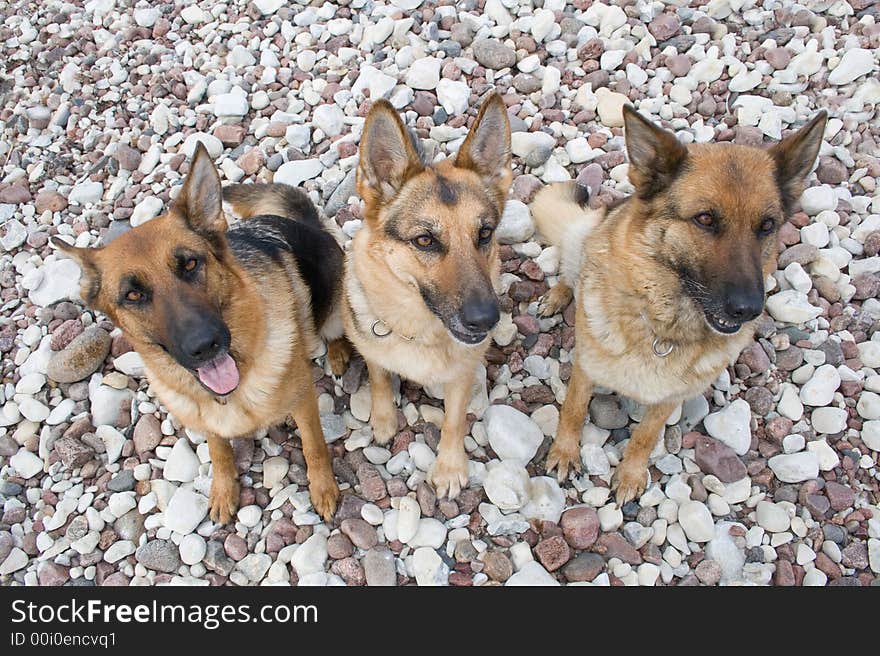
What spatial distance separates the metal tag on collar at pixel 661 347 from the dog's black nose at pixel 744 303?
1.80ft

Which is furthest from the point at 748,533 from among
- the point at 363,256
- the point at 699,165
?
the point at 363,256

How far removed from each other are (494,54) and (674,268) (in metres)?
3.83

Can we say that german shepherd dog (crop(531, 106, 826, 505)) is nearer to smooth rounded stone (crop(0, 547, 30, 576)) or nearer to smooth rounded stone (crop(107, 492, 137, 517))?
smooth rounded stone (crop(107, 492, 137, 517))

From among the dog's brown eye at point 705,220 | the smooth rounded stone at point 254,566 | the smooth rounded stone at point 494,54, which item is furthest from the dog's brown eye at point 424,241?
the smooth rounded stone at point 494,54

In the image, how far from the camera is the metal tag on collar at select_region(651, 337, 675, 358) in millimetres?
3814

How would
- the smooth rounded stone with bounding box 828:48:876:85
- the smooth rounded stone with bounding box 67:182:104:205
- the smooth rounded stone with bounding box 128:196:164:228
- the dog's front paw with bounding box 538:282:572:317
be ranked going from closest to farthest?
the dog's front paw with bounding box 538:282:572:317 → the smooth rounded stone with bounding box 128:196:164:228 → the smooth rounded stone with bounding box 67:182:104:205 → the smooth rounded stone with bounding box 828:48:876:85

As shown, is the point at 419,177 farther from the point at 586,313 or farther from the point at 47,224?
the point at 47,224

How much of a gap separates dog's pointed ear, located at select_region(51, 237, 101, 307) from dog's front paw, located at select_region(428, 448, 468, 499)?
243cm

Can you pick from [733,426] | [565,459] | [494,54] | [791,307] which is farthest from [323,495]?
[494,54]

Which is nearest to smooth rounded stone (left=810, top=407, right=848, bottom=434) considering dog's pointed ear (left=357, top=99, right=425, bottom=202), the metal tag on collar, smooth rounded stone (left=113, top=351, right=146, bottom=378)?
the metal tag on collar

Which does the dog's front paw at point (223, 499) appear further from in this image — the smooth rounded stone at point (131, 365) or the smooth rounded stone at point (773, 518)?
the smooth rounded stone at point (773, 518)

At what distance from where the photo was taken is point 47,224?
5844 millimetres

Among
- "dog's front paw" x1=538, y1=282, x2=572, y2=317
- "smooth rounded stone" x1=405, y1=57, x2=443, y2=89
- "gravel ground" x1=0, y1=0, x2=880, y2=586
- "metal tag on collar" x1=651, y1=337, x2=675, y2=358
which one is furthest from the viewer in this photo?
"smooth rounded stone" x1=405, y1=57, x2=443, y2=89

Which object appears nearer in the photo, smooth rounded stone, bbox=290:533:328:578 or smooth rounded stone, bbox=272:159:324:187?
smooth rounded stone, bbox=290:533:328:578
